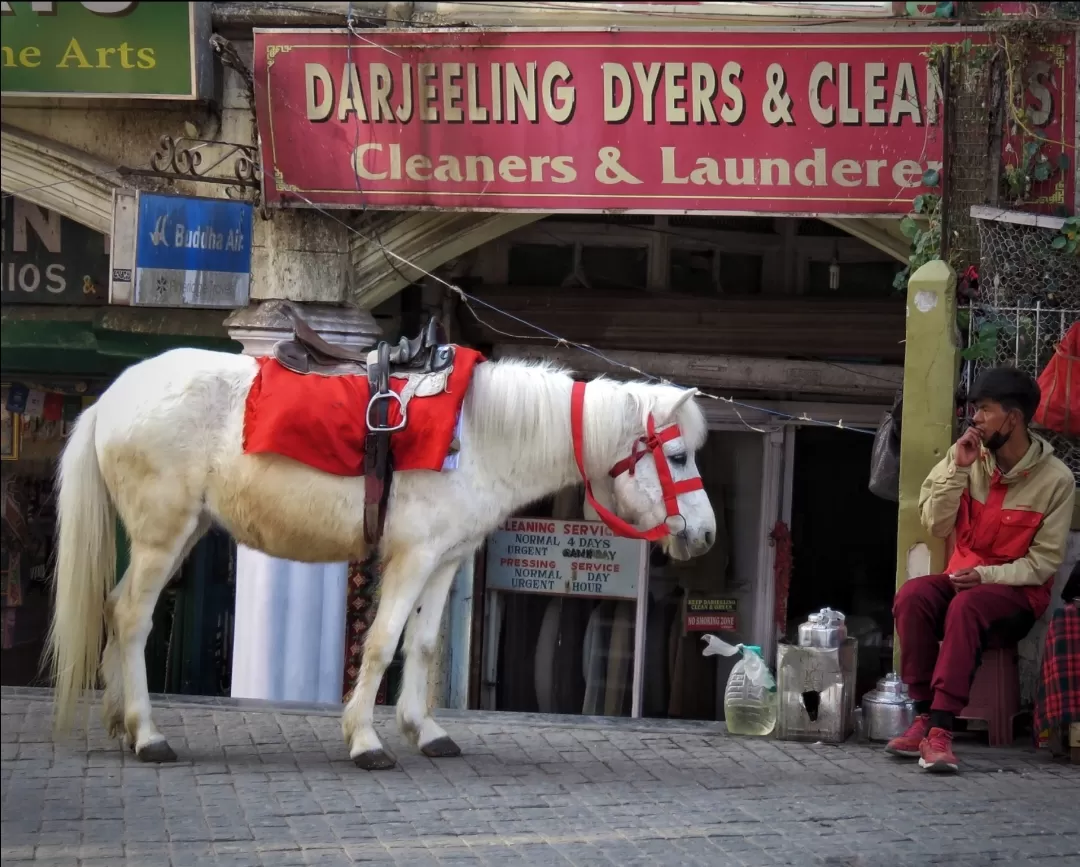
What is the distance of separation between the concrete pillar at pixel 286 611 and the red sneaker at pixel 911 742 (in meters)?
3.92

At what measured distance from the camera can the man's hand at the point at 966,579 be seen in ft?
21.6

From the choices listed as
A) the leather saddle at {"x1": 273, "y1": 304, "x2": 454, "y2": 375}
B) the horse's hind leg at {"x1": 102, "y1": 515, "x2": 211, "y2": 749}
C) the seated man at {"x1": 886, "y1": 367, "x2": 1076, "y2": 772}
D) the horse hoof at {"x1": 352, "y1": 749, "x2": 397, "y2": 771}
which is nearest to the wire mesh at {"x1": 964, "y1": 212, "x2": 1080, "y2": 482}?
the seated man at {"x1": 886, "y1": 367, "x2": 1076, "y2": 772}

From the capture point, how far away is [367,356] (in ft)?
20.9

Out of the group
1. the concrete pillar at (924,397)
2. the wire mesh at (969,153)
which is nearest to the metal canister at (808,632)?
the concrete pillar at (924,397)

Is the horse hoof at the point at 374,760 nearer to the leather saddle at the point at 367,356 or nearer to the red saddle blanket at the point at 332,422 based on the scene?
the red saddle blanket at the point at 332,422

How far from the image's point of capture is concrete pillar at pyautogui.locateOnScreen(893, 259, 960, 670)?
23.6ft

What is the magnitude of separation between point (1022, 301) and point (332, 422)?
334 centimetres

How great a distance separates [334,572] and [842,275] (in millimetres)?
3869

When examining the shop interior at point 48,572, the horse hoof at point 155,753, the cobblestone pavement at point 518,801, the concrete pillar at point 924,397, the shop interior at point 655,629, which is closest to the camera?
the cobblestone pavement at point 518,801

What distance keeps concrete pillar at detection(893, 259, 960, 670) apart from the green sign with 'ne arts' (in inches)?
166

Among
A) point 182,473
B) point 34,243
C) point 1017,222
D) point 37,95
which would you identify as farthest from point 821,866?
point 34,243

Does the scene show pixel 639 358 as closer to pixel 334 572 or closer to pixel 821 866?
pixel 334 572

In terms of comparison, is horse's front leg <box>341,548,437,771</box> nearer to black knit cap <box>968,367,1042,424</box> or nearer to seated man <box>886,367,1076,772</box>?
seated man <box>886,367,1076,772</box>

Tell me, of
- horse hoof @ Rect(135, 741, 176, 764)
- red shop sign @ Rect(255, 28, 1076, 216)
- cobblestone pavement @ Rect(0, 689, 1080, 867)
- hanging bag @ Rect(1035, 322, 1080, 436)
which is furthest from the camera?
red shop sign @ Rect(255, 28, 1076, 216)
